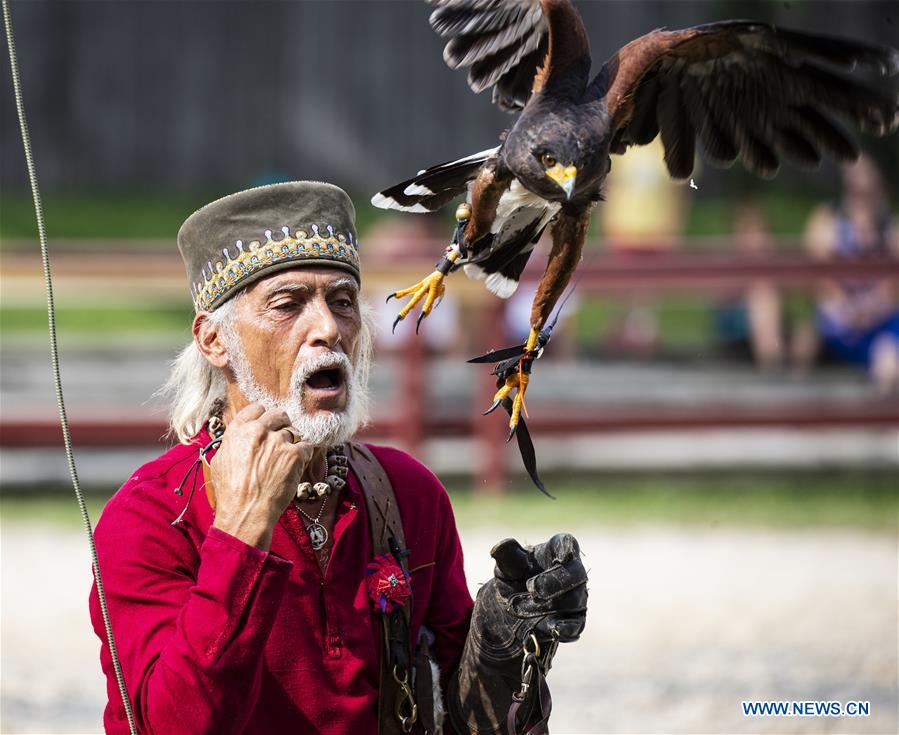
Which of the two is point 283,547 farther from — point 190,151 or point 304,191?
point 190,151

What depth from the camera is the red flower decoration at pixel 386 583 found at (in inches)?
89.7

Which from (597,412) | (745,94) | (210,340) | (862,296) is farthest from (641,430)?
(210,340)

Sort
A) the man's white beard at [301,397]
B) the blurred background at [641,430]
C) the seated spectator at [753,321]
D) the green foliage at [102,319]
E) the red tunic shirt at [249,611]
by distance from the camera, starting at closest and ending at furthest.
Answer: the red tunic shirt at [249,611] < the man's white beard at [301,397] < the blurred background at [641,430] < the seated spectator at [753,321] < the green foliage at [102,319]

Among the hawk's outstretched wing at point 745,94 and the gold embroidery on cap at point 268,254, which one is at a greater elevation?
the hawk's outstretched wing at point 745,94

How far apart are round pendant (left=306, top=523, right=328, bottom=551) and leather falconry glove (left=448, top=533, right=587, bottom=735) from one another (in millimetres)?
307

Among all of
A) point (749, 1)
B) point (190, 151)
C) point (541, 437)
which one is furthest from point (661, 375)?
point (190, 151)

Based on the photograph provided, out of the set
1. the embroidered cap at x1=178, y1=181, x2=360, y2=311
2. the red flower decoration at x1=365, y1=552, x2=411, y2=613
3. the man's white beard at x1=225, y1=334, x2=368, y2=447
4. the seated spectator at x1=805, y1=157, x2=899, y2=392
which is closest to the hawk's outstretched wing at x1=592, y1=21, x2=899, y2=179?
the embroidered cap at x1=178, y1=181, x2=360, y2=311

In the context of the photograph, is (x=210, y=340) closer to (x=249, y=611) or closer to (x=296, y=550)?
(x=296, y=550)

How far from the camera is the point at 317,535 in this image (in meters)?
2.32

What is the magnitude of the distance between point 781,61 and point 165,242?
1092cm

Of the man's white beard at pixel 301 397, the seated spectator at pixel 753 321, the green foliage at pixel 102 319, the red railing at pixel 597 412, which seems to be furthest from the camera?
the green foliage at pixel 102 319

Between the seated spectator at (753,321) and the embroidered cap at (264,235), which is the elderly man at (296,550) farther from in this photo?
the seated spectator at (753,321)

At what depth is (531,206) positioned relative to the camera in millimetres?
2287

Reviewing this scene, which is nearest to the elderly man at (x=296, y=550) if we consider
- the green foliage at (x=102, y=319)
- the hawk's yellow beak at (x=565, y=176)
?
the hawk's yellow beak at (x=565, y=176)
